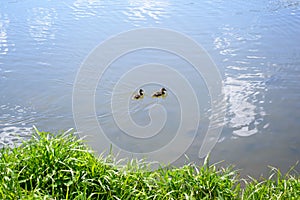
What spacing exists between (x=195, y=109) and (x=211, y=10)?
3.66 meters

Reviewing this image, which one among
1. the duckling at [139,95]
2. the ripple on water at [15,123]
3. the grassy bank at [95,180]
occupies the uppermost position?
the grassy bank at [95,180]

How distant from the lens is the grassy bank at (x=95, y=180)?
2447mm

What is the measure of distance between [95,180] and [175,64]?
3.08 meters

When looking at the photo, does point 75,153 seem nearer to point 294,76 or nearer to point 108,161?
point 108,161

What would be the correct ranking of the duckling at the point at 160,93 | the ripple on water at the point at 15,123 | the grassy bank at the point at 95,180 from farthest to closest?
the duckling at the point at 160,93, the ripple on water at the point at 15,123, the grassy bank at the point at 95,180

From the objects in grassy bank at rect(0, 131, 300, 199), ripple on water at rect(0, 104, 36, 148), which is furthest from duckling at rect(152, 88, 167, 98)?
grassy bank at rect(0, 131, 300, 199)

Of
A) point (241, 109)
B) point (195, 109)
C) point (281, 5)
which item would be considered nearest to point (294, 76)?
point (241, 109)

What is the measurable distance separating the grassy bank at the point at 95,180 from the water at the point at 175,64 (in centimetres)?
106

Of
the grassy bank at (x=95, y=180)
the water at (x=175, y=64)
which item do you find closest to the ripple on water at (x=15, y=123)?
the water at (x=175, y=64)

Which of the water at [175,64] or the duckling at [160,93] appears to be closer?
the water at [175,64]

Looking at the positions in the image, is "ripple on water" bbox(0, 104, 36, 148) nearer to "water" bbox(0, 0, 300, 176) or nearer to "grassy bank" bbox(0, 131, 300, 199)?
"water" bbox(0, 0, 300, 176)

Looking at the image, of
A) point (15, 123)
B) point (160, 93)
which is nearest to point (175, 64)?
point (160, 93)

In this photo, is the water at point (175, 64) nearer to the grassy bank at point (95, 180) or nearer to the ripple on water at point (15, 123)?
the ripple on water at point (15, 123)

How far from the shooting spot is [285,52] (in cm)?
572
